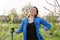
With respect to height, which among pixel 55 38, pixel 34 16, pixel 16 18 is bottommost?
pixel 55 38

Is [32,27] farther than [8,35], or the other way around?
[8,35]

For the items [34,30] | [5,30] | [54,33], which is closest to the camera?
[34,30]

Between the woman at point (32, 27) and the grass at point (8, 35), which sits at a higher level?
the woman at point (32, 27)

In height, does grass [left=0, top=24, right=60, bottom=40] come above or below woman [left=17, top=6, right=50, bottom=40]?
below

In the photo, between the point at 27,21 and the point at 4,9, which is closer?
the point at 27,21

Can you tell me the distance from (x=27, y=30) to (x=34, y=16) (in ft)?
0.88

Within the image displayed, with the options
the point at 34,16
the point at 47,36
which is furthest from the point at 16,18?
the point at 34,16

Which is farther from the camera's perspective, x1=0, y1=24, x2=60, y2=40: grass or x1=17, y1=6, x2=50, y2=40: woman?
x1=0, y1=24, x2=60, y2=40: grass

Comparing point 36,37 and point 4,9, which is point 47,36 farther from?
point 36,37

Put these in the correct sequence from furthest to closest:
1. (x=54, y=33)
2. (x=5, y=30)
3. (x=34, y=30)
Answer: (x=54, y=33) → (x=5, y=30) → (x=34, y=30)

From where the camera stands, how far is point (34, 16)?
3652 mm

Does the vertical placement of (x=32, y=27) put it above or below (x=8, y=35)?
above

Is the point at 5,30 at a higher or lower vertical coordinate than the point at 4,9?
lower

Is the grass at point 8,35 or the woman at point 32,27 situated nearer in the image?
the woman at point 32,27
